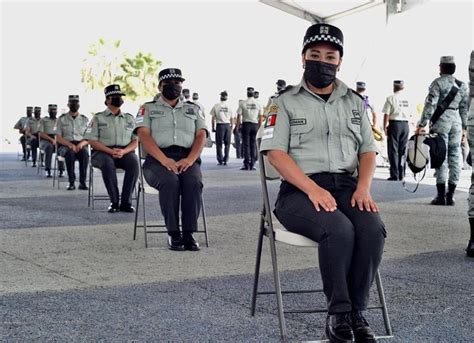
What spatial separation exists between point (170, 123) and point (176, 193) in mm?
799

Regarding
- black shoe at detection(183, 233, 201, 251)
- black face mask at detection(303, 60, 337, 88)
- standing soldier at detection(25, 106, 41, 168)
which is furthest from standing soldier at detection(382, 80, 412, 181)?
black face mask at detection(303, 60, 337, 88)

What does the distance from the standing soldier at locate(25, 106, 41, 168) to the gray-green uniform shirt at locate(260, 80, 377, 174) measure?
1773 centimetres

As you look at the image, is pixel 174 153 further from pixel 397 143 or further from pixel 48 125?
pixel 48 125

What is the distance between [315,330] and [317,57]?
1429mm

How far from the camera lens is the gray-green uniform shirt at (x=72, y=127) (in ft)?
46.5

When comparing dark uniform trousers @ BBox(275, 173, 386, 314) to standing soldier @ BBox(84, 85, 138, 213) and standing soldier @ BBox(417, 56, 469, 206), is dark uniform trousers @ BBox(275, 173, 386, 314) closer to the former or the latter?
standing soldier @ BBox(84, 85, 138, 213)

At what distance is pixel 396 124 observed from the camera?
50.9ft

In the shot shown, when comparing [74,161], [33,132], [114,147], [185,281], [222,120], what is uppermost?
[222,120]

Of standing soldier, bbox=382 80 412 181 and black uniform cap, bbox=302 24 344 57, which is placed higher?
black uniform cap, bbox=302 24 344 57

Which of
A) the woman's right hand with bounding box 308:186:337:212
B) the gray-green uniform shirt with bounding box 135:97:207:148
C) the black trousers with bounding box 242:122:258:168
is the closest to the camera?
the woman's right hand with bounding box 308:186:337:212

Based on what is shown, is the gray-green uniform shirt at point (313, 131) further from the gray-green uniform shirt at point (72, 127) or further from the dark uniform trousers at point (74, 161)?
the gray-green uniform shirt at point (72, 127)

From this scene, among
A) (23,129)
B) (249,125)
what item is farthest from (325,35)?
(23,129)

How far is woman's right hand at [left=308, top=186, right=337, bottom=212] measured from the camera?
4.02 m

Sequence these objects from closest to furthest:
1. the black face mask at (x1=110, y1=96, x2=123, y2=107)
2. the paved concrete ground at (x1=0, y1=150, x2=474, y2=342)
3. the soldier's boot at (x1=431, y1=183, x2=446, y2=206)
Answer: the paved concrete ground at (x1=0, y1=150, x2=474, y2=342), the black face mask at (x1=110, y1=96, x2=123, y2=107), the soldier's boot at (x1=431, y1=183, x2=446, y2=206)
